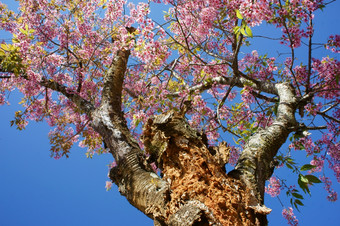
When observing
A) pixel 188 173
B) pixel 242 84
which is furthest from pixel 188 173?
pixel 242 84

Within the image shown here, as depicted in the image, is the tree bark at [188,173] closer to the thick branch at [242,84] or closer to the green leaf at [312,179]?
the green leaf at [312,179]

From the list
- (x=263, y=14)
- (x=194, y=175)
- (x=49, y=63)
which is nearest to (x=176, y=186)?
(x=194, y=175)

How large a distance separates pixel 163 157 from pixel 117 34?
12.6 ft

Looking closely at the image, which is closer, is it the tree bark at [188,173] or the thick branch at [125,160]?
the tree bark at [188,173]

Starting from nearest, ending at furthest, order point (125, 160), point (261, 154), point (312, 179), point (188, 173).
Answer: point (188, 173) < point (312, 179) < point (261, 154) < point (125, 160)

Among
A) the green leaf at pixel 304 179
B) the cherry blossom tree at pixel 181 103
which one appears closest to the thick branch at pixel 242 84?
the cherry blossom tree at pixel 181 103

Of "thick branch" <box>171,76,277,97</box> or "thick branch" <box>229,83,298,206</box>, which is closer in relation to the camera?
"thick branch" <box>229,83,298,206</box>

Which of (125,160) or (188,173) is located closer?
(188,173)

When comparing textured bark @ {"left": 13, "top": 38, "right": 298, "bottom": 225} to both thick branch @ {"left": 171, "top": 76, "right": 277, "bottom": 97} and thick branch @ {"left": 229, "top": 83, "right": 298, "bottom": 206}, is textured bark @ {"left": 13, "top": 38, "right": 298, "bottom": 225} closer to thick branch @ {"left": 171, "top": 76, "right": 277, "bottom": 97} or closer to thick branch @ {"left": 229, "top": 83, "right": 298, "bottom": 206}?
thick branch @ {"left": 229, "top": 83, "right": 298, "bottom": 206}

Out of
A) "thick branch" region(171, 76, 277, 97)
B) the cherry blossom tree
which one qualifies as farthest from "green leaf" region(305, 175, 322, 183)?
"thick branch" region(171, 76, 277, 97)

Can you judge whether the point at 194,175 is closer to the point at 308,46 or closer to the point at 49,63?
the point at 308,46

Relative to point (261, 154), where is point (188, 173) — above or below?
below

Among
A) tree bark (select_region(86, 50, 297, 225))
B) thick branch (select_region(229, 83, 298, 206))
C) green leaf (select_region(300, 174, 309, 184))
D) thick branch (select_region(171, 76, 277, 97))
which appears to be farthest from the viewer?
thick branch (select_region(171, 76, 277, 97))

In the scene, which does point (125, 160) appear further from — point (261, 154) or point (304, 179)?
point (304, 179)
